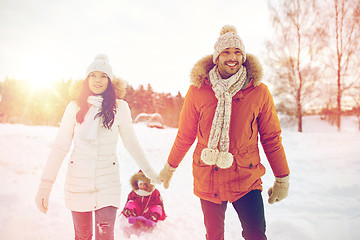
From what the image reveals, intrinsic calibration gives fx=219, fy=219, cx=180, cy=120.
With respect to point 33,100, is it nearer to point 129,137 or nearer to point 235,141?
point 129,137

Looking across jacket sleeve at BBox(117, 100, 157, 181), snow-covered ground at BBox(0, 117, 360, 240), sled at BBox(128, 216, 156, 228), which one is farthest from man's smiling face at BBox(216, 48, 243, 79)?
sled at BBox(128, 216, 156, 228)

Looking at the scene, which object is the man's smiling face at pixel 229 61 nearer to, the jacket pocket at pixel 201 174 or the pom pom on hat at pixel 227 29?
the pom pom on hat at pixel 227 29

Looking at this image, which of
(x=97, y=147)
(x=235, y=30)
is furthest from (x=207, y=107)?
(x=97, y=147)

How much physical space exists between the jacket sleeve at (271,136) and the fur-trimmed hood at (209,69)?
14 centimetres

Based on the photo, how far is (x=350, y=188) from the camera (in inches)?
165

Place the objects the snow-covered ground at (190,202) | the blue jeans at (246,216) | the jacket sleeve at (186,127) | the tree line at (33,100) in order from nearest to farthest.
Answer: the blue jeans at (246,216) < the jacket sleeve at (186,127) < the snow-covered ground at (190,202) < the tree line at (33,100)

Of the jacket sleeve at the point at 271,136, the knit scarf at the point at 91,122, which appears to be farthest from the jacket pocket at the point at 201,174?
the knit scarf at the point at 91,122

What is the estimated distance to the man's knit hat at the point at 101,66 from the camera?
7.07ft

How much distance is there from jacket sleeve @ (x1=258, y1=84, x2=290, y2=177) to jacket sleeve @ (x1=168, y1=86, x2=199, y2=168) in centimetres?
61

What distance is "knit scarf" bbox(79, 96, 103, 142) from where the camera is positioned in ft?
6.30

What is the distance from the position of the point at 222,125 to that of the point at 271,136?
0.43 metres

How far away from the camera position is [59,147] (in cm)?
199

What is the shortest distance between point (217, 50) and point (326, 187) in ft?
13.4

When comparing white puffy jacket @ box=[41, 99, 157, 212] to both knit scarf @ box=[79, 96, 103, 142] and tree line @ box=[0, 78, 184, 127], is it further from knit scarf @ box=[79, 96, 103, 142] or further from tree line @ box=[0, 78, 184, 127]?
tree line @ box=[0, 78, 184, 127]
